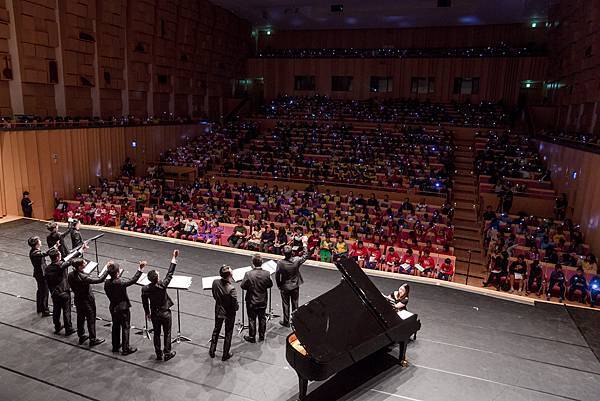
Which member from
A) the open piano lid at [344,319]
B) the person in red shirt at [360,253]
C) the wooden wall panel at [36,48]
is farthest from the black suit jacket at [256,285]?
the wooden wall panel at [36,48]

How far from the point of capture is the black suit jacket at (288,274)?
558cm

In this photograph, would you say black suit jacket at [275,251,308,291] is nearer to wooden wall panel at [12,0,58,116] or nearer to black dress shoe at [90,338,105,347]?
black dress shoe at [90,338,105,347]

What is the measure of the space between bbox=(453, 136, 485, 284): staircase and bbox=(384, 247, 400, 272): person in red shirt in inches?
65.3

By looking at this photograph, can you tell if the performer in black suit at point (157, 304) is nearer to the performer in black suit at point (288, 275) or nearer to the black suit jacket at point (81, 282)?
the black suit jacket at point (81, 282)

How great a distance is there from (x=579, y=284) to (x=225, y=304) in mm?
7344

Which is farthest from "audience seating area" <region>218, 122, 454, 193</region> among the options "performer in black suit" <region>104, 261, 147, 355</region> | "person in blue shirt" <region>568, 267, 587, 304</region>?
"performer in black suit" <region>104, 261, 147, 355</region>

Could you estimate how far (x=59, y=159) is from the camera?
13.4 meters

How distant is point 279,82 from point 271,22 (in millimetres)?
3684

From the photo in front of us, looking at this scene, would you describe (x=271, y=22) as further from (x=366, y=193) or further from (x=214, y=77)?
(x=366, y=193)

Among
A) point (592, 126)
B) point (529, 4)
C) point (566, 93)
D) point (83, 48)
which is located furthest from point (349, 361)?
point (529, 4)

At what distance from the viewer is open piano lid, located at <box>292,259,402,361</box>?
4.08 m

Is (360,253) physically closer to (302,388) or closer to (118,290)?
(302,388)

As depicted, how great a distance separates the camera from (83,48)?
50.7 feet

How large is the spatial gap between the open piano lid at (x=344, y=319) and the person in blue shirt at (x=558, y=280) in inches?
225
